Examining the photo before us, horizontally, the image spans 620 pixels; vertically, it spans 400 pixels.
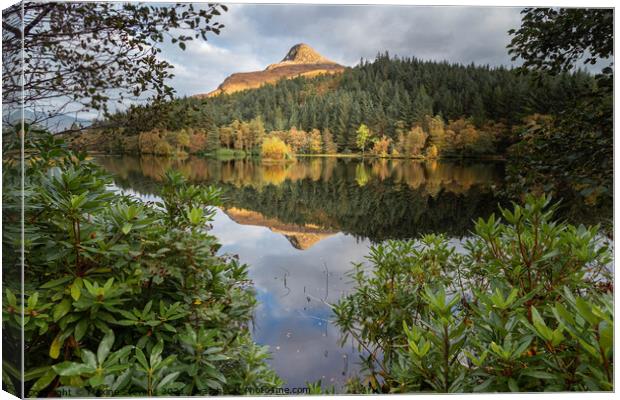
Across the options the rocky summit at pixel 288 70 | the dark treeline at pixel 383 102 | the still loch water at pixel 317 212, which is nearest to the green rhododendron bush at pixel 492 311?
the still loch water at pixel 317 212

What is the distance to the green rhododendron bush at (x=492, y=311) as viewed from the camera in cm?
172

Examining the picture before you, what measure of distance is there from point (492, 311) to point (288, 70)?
158 cm

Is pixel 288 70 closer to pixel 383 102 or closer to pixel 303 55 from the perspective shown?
pixel 303 55

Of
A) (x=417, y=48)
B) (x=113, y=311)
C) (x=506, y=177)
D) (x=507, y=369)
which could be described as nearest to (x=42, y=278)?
(x=113, y=311)

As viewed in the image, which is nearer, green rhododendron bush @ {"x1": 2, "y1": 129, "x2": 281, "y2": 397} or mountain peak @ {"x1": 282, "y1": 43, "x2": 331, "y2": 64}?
green rhododendron bush @ {"x1": 2, "y1": 129, "x2": 281, "y2": 397}

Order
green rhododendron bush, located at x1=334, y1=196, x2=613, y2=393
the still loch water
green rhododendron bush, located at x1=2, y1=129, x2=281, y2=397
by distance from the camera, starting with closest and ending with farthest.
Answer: green rhododendron bush, located at x1=334, y1=196, x2=613, y2=393 → green rhododendron bush, located at x1=2, y1=129, x2=281, y2=397 → the still loch water

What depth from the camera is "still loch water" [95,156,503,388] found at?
239cm

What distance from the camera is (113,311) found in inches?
74.6

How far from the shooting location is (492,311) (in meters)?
1.82

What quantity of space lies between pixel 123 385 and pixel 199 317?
0.39m

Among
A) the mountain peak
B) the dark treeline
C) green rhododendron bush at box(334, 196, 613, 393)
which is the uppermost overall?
the mountain peak

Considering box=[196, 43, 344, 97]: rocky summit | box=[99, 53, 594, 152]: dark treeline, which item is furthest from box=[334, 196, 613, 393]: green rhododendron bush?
box=[196, 43, 344, 97]: rocky summit

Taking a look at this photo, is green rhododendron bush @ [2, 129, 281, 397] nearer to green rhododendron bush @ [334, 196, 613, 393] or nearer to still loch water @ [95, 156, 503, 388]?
still loch water @ [95, 156, 503, 388]

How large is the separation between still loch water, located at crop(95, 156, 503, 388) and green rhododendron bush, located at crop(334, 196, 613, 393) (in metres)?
0.11
